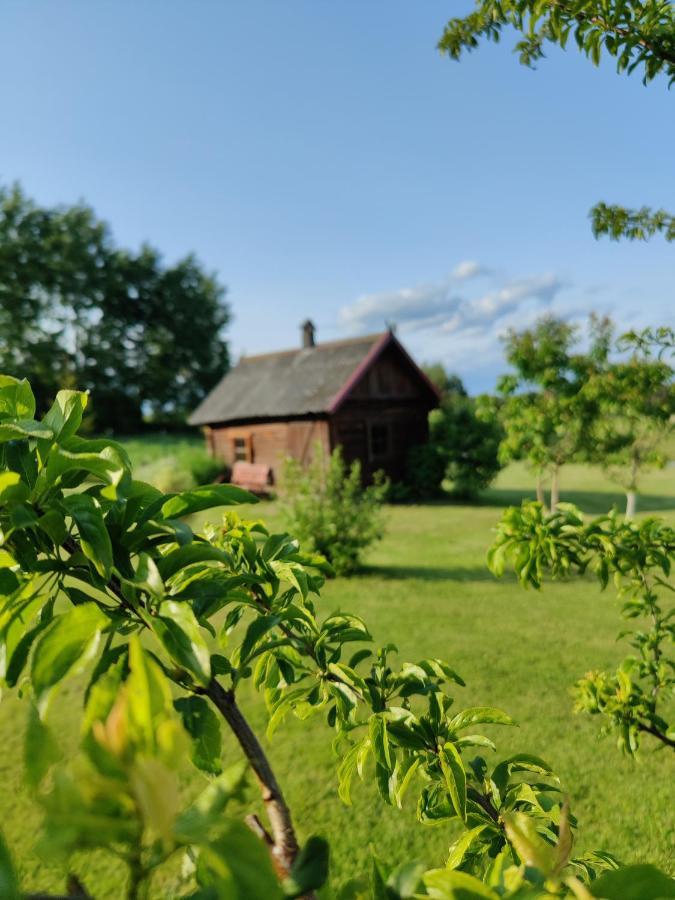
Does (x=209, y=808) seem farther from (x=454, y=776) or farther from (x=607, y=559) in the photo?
(x=607, y=559)

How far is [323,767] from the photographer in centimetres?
429

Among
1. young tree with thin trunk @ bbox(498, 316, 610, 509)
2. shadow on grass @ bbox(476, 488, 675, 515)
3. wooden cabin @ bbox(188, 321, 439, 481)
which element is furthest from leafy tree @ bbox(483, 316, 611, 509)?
wooden cabin @ bbox(188, 321, 439, 481)

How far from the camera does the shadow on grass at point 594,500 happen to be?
1655cm

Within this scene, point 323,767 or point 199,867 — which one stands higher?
point 199,867

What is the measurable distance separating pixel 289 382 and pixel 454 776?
1930cm

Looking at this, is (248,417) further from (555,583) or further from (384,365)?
(555,583)

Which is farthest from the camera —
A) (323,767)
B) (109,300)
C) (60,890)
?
(109,300)

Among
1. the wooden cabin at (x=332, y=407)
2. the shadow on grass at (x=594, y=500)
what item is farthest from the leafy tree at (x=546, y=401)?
the wooden cabin at (x=332, y=407)

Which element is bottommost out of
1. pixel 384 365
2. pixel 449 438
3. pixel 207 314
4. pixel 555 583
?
pixel 555 583

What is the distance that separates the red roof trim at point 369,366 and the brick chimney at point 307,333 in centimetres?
372

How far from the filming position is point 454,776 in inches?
41.7

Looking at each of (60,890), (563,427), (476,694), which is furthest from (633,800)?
(563,427)

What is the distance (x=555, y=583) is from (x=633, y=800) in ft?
16.8

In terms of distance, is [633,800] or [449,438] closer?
[633,800]
